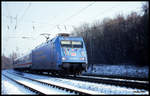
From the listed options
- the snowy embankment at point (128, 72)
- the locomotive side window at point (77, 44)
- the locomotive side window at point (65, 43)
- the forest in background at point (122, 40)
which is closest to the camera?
the locomotive side window at point (65, 43)

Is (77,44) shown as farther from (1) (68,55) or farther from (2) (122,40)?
(2) (122,40)

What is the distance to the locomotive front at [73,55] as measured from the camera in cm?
1736

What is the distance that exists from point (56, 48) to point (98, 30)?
4421cm

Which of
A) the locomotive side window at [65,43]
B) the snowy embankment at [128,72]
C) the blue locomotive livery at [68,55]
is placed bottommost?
the snowy embankment at [128,72]

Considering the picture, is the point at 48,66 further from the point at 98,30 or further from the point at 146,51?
the point at 98,30

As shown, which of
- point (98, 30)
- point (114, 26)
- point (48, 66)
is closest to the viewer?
point (48, 66)

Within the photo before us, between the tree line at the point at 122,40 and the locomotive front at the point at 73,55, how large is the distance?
19.3 meters

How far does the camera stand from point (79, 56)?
17891mm

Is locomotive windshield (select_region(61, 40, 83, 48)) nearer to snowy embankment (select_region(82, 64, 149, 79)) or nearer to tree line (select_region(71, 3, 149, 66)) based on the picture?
snowy embankment (select_region(82, 64, 149, 79))

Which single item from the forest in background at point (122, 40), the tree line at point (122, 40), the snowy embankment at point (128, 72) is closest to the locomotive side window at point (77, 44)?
the snowy embankment at point (128, 72)

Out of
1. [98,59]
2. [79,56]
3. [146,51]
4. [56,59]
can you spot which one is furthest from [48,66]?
[98,59]

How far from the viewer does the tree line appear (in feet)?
126

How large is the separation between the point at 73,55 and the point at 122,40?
32259 millimetres

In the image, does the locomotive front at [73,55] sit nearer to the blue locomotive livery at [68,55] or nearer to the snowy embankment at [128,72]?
the blue locomotive livery at [68,55]
